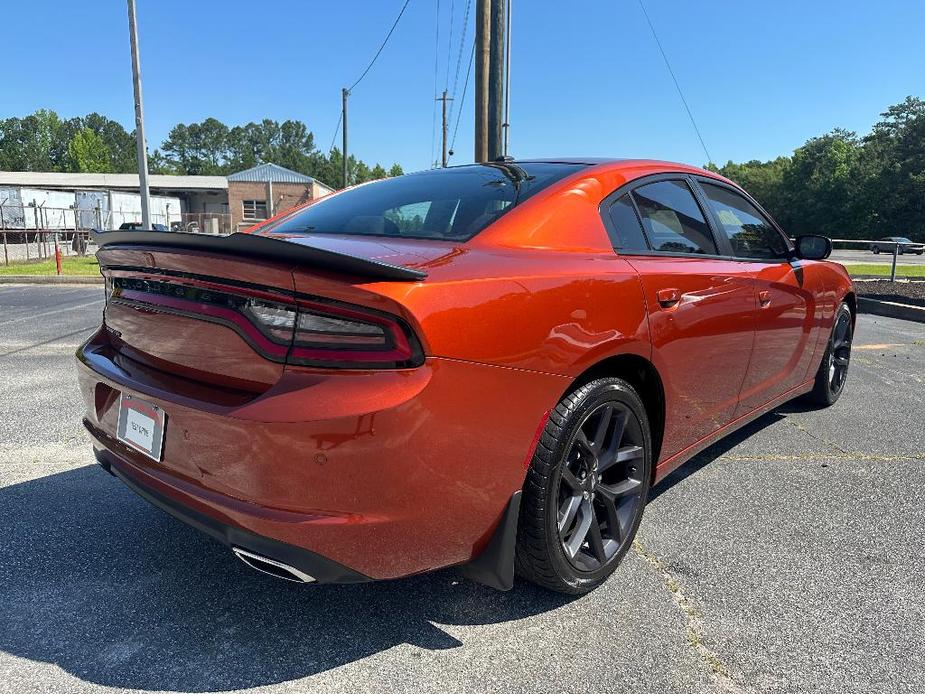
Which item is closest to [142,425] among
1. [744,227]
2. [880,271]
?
[744,227]

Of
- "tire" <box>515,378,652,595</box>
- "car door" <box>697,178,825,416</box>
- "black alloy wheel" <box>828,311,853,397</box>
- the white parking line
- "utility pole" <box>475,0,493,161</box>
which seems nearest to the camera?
"tire" <box>515,378,652,595</box>

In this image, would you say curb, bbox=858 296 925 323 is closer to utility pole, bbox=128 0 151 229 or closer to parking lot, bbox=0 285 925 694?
parking lot, bbox=0 285 925 694

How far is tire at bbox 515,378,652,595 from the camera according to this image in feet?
6.70

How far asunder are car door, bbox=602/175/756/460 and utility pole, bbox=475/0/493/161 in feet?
28.9

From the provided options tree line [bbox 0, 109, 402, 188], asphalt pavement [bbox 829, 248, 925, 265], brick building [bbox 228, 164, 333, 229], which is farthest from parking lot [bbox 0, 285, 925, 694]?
tree line [bbox 0, 109, 402, 188]

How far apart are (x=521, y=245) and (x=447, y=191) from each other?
694 mm

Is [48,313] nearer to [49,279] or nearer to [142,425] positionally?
[49,279]

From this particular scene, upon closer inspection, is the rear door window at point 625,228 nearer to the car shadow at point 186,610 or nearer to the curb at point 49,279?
the car shadow at point 186,610

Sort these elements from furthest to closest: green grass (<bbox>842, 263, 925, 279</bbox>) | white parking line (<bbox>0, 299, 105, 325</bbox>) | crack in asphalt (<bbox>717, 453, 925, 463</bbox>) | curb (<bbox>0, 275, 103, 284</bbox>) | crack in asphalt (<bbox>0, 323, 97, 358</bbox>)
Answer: green grass (<bbox>842, 263, 925, 279</bbox>) < curb (<bbox>0, 275, 103, 284</bbox>) < white parking line (<bbox>0, 299, 105, 325</bbox>) < crack in asphalt (<bbox>0, 323, 97, 358</bbox>) < crack in asphalt (<bbox>717, 453, 925, 463</bbox>)

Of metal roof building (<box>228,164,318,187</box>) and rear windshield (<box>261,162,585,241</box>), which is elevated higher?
metal roof building (<box>228,164,318,187</box>)

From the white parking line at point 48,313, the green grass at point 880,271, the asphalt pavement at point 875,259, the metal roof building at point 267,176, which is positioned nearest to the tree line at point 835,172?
the asphalt pavement at point 875,259

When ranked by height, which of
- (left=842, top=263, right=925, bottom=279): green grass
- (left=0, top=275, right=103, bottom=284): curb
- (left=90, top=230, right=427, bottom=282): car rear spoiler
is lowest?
(left=0, top=275, right=103, bottom=284): curb

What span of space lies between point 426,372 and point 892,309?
36.0 feet

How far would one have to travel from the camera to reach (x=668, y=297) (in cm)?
252
